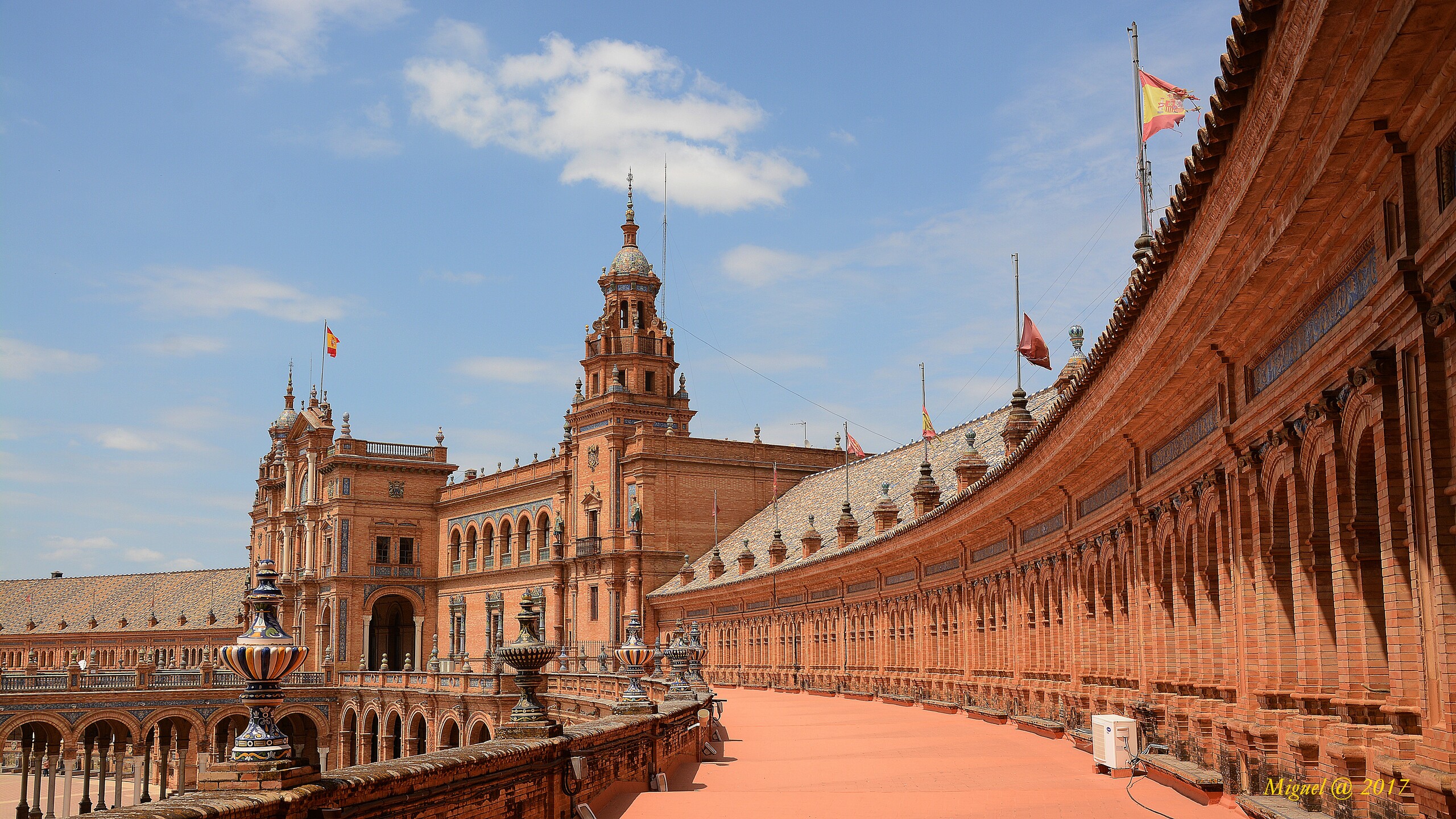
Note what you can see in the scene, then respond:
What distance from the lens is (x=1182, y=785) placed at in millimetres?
15508

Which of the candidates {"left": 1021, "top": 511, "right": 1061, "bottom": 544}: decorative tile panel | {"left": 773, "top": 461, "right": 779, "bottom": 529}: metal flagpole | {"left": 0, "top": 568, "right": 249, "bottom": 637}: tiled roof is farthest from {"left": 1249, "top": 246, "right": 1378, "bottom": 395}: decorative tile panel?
{"left": 0, "top": 568, "right": 249, "bottom": 637}: tiled roof

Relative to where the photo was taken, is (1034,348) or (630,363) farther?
(630,363)

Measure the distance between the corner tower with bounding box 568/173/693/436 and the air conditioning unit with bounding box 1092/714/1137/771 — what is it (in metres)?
51.5

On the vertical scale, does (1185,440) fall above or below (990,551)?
above

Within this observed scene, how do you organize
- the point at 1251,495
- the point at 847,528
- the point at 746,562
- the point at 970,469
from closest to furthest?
1. the point at 1251,495
2. the point at 970,469
3. the point at 847,528
4. the point at 746,562

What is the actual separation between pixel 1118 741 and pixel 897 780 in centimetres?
292

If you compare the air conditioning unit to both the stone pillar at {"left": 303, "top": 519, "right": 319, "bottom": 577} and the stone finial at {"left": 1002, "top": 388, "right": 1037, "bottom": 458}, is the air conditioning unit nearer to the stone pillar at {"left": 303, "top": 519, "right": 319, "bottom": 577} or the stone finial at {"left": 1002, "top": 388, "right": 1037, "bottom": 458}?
the stone finial at {"left": 1002, "top": 388, "right": 1037, "bottom": 458}

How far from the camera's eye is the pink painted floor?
14828 mm

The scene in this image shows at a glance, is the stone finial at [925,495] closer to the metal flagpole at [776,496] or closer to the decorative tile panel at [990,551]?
the decorative tile panel at [990,551]

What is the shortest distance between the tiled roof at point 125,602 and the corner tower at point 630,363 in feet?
166

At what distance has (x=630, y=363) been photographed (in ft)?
234

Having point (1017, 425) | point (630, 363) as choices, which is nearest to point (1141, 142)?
point (1017, 425)

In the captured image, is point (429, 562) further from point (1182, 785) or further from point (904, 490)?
point (1182, 785)

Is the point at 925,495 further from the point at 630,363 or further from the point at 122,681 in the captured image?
the point at 122,681
